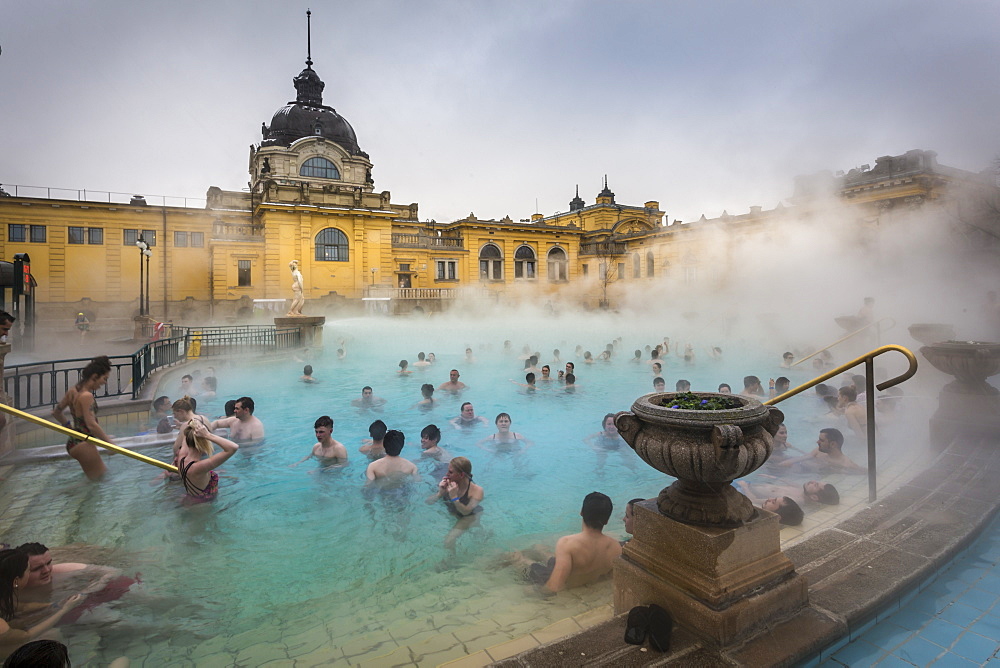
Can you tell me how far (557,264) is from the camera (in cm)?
4234

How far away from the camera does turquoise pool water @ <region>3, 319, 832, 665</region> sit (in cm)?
375

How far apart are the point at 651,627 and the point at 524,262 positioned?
39.4 meters

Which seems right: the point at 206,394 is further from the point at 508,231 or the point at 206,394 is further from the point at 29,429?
the point at 508,231

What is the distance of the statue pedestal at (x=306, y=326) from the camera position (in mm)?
17078

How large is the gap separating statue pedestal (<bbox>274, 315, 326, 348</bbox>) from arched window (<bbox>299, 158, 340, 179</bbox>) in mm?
24837

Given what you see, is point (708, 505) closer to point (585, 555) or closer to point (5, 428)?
point (585, 555)

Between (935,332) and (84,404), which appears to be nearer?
(84,404)

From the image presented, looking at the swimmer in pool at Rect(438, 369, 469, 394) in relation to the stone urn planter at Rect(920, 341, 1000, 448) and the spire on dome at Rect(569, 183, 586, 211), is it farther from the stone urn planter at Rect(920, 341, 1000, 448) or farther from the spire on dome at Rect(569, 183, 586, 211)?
the spire on dome at Rect(569, 183, 586, 211)

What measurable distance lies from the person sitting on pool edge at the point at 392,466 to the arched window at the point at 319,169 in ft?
121

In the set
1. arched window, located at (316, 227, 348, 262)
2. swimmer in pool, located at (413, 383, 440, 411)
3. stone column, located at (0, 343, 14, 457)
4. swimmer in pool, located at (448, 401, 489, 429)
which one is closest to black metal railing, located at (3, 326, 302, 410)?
stone column, located at (0, 343, 14, 457)

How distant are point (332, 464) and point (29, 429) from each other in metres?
4.63

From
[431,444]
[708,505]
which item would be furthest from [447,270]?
[708,505]

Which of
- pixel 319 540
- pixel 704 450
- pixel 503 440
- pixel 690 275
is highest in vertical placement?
pixel 690 275

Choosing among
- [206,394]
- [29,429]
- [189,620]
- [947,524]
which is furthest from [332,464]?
[947,524]
